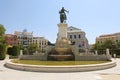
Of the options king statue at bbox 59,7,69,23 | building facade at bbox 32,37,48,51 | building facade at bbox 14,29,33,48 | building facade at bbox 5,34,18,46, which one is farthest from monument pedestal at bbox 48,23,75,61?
building facade at bbox 32,37,48,51

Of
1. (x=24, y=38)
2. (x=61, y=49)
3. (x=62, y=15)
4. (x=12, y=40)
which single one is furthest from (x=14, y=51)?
(x=24, y=38)

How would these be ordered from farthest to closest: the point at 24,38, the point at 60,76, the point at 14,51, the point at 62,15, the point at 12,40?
the point at 24,38, the point at 12,40, the point at 14,51, the point at 62,15, the point at 60,76

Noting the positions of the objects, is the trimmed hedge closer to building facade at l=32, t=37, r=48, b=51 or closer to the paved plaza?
the paved plaza

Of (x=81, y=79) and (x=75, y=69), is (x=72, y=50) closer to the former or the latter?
(x=75, y=69)

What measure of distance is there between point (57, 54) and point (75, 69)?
1237 centimetres

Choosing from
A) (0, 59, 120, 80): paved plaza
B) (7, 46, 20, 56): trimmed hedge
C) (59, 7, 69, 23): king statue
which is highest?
(59, 7, 69, 23): king statue

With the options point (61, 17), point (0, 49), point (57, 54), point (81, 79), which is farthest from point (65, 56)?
point (81, 79)

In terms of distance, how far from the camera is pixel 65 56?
2516cm

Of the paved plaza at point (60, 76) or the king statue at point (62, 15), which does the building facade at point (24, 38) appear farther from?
the paved plaza at point (60, 76)

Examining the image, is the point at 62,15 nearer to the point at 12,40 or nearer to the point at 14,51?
the point at 14,51

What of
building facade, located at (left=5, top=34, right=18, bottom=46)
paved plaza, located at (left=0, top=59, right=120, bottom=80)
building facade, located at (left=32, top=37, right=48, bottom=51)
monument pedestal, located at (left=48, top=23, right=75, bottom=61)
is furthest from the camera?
building facade, located at (left=32, top=37, right=48, bottom=51)

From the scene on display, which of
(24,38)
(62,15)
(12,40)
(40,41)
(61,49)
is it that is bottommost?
(61,49)

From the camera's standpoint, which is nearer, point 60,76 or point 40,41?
point 60,76

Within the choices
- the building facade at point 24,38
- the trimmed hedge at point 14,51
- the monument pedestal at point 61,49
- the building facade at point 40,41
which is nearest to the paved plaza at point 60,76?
the monument pedestal at point 61,49
